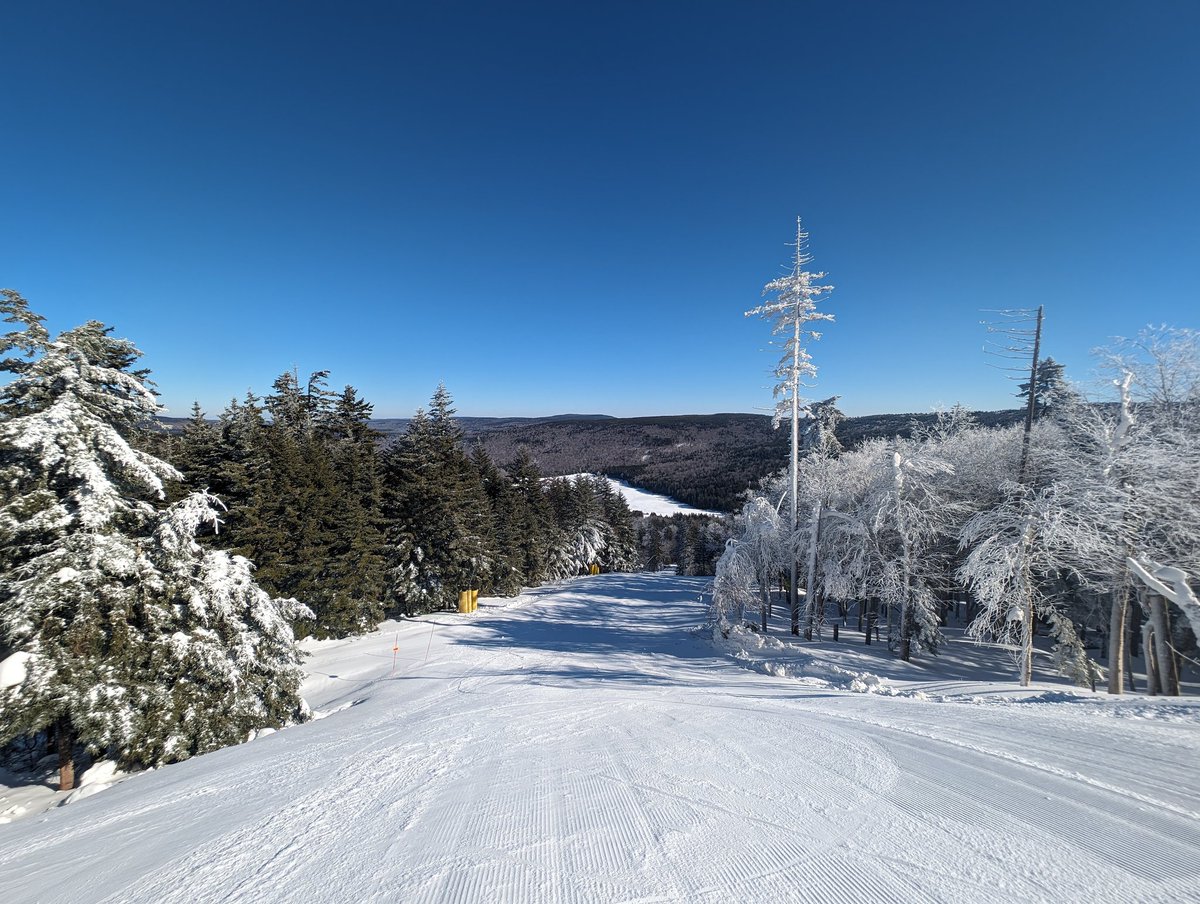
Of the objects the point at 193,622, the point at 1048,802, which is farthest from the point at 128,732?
the point at 1048,802

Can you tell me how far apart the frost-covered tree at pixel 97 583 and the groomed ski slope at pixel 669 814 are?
9.77 feet

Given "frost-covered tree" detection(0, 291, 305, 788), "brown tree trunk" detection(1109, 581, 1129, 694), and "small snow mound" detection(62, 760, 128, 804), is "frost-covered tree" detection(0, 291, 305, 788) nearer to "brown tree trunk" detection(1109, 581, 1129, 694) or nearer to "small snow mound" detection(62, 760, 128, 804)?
"small snow mound" detection(62, 760, 128, 804)

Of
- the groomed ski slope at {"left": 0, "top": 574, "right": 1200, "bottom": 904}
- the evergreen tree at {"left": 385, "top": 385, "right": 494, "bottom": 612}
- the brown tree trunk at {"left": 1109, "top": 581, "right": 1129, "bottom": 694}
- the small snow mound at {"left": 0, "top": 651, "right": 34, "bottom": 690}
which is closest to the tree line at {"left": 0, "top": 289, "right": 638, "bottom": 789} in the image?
the small snow mound at {"left": 0, "top": 651, "right": 34, "bottom": 690}

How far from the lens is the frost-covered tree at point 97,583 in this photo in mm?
9875

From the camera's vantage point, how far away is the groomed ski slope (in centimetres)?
309

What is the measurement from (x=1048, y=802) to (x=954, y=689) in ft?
28.2

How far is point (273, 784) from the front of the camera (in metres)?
6.10

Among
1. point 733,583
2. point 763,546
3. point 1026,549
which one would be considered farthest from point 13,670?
point 763,546

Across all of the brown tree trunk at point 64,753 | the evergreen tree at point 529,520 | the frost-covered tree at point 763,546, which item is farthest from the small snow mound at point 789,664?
the evergreen tree at point 529,520

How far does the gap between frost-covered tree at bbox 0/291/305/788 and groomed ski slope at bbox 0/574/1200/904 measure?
9.77ft

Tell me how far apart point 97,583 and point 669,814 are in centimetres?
1307

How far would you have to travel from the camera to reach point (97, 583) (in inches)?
413

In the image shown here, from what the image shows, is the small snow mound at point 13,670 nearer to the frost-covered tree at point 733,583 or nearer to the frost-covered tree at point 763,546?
the frost-covered tree at point 733,583

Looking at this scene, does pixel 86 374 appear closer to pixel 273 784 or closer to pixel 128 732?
pixel 128 732
